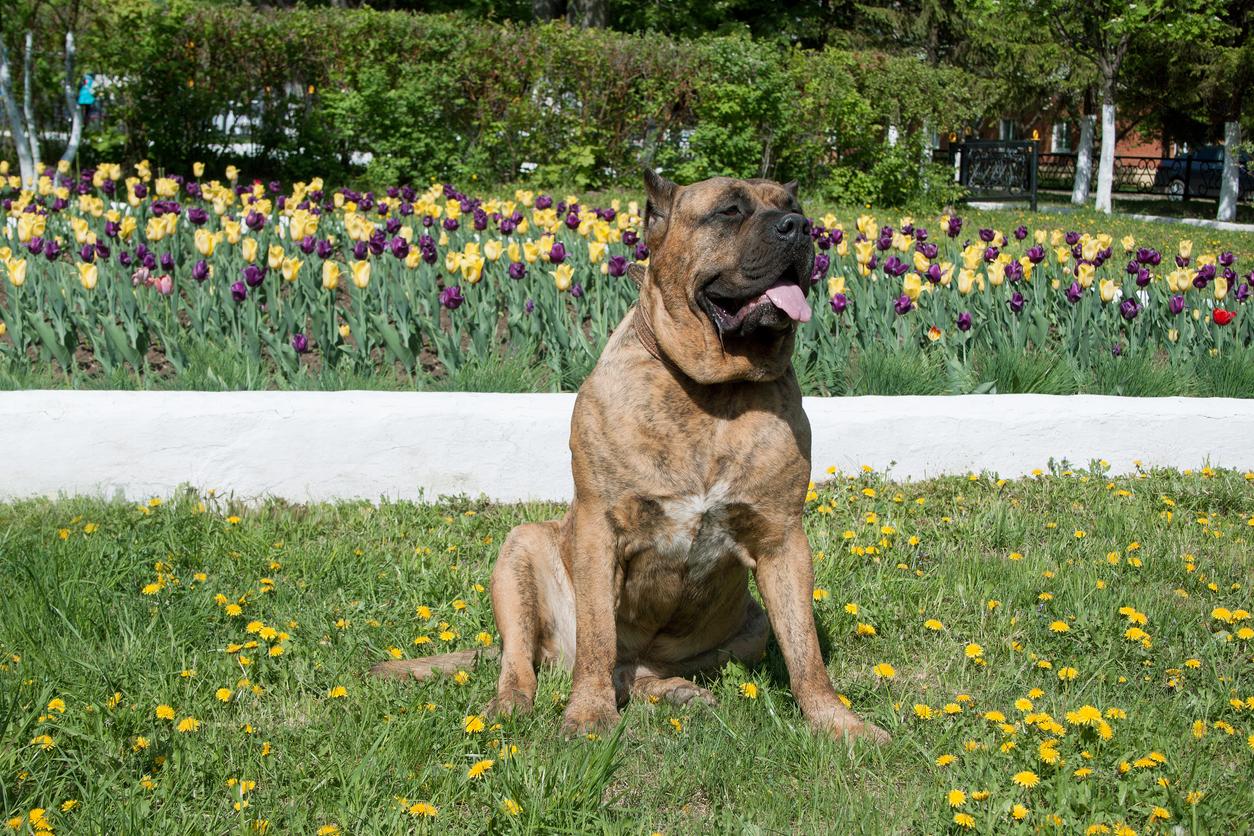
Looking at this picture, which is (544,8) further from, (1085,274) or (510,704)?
(510,704)

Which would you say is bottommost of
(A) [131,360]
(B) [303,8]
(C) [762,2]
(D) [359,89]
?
(A) [131,360]

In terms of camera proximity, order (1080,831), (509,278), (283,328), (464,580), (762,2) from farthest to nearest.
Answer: (762,2), (509,278), (283,328), (464,580), (1080,831)

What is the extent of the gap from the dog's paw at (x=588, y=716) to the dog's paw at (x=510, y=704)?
12 centimetres

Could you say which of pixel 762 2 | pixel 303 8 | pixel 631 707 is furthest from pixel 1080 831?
pixel 762 2

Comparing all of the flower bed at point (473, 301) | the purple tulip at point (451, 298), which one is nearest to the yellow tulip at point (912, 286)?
the flower bed at point (473, 301)

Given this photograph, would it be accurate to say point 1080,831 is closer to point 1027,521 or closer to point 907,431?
point 1027,521

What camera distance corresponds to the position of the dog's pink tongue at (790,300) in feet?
9.62

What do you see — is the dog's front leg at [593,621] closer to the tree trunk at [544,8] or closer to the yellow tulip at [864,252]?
the yellow tulip at [864,252]

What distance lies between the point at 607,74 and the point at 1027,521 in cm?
1014

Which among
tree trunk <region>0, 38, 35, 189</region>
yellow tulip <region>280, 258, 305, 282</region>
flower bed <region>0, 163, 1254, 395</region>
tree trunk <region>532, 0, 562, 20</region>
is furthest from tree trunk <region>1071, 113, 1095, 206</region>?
yellow tulip <region>280, 258, 305, 282</region>

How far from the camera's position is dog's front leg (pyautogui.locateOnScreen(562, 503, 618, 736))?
10.0 feet

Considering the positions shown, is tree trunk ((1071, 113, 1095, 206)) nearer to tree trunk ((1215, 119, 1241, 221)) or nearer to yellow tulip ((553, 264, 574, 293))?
tree trunk ((1215, 119, 1241, 221))

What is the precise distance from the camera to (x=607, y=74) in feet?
45.0

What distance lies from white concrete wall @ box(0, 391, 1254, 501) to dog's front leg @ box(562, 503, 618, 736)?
216 centimetres
